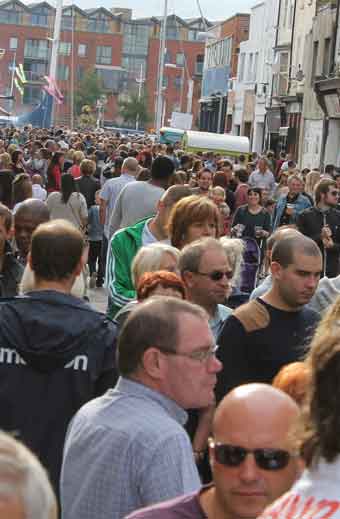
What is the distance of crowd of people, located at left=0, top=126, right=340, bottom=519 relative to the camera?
3.11 meters

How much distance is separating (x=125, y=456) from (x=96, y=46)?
14960 cm

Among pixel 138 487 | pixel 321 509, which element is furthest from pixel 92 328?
pixel 321 509

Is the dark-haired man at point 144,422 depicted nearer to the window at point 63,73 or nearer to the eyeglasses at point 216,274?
the eyeglasses at point 216,274

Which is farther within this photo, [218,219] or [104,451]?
[218,219]

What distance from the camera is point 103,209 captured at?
55.8ft

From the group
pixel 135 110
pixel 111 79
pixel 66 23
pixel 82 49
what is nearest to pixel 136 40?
pixel 111 79

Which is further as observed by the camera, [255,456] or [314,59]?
[314,59]

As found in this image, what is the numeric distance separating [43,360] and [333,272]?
31.8ft

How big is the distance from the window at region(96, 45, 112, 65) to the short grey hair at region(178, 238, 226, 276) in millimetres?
146438

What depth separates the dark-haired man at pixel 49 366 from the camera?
5.54 m

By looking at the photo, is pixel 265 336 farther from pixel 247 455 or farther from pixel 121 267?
A: pixel 247 455

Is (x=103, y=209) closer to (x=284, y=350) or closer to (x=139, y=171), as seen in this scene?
(x=139, y=171)

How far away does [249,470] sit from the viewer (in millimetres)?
3439

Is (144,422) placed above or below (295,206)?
above
